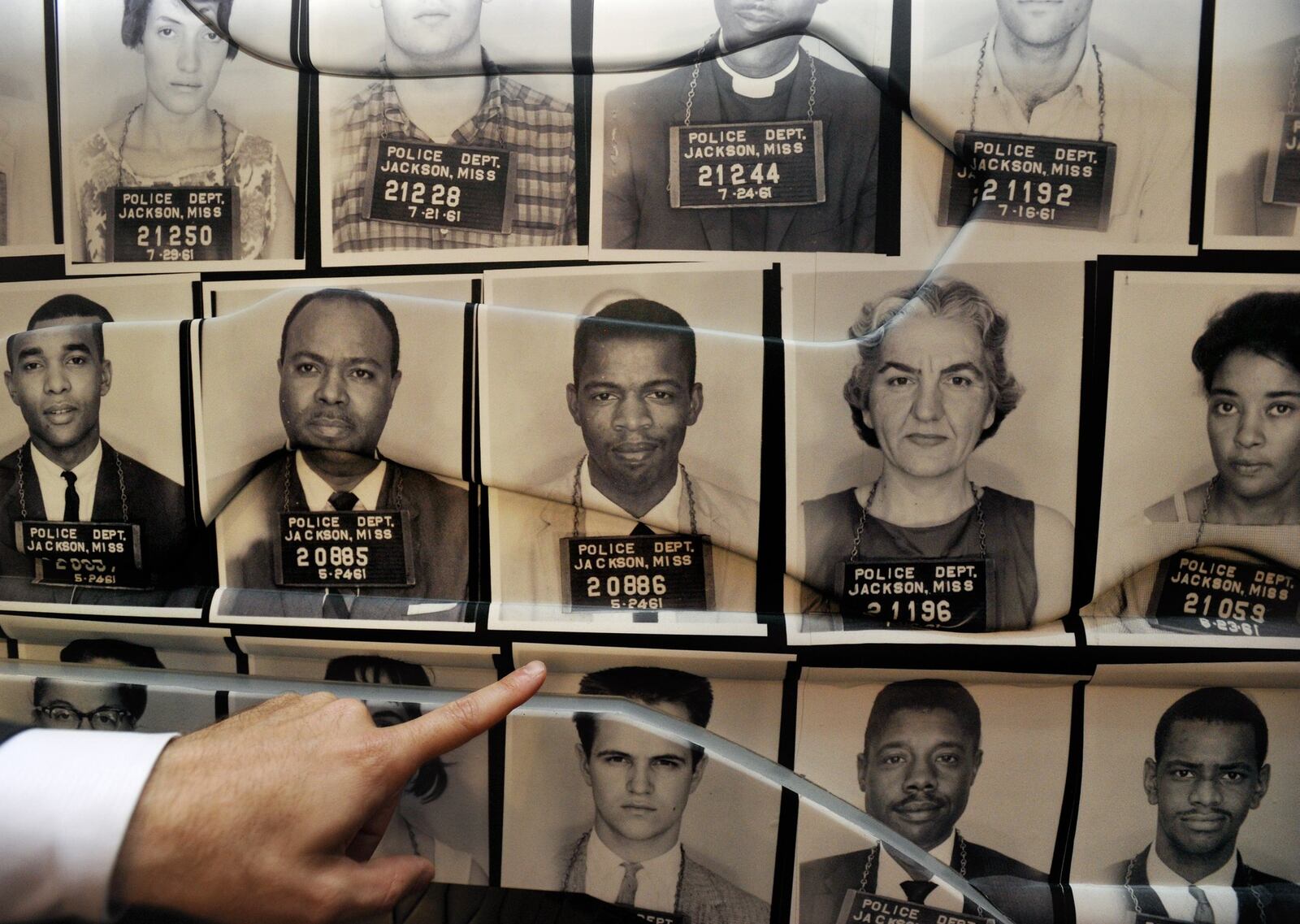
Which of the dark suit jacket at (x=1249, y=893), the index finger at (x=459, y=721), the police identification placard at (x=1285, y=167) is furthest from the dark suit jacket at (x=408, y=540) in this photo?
the police identification placard at (x=1285, y=167)

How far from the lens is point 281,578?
854mm

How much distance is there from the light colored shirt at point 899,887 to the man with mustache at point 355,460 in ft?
1.44

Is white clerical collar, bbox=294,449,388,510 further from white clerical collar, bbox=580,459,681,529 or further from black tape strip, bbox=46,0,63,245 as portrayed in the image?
black tape strip, bbox=46,0,63,245

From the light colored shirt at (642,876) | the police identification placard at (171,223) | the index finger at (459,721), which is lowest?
the light colored shirt at (642,876)

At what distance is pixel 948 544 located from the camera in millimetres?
789

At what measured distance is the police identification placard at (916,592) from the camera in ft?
2.58

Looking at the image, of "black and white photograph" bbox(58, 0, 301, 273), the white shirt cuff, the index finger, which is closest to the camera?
the white shirt cuff

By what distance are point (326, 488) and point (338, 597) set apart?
106 mm

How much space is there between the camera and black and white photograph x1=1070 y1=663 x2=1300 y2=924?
79 centimetres

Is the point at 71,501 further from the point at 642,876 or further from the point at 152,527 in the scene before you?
the point at 642,876

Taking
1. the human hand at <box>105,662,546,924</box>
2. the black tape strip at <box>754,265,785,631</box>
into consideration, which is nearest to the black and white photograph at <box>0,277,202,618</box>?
the human hand at <box>105,662,546,924</box>

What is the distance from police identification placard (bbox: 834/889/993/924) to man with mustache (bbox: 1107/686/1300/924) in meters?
0.15

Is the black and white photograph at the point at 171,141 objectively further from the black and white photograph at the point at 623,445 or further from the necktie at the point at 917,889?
the necktie at the point at 917,889

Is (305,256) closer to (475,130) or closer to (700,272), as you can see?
(475,130)
